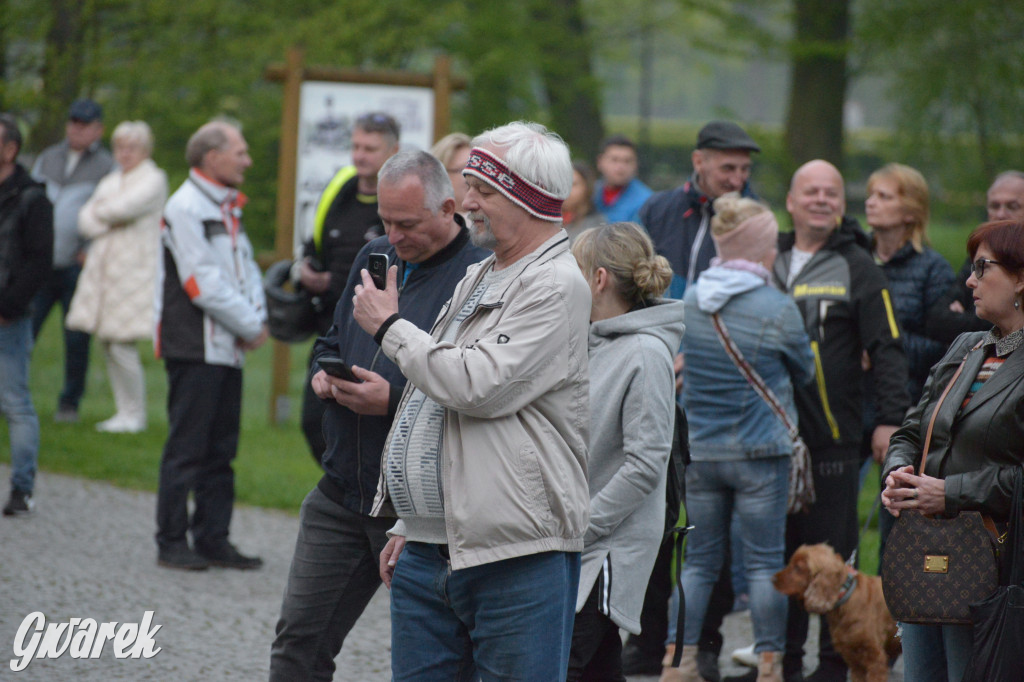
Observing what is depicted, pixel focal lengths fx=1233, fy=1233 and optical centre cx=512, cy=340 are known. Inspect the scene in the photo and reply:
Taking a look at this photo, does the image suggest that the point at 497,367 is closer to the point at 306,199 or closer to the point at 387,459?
the point at 387,459

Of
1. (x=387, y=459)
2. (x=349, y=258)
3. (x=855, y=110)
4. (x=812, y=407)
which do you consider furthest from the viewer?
(x=855, y=110)

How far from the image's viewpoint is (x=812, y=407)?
5734 millimetres

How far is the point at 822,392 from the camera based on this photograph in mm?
5758

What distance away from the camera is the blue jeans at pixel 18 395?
25.5 ft

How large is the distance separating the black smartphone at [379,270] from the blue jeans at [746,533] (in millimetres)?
2416

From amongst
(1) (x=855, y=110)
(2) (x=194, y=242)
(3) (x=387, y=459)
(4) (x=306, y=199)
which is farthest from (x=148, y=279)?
(1) (x=855, y=110)

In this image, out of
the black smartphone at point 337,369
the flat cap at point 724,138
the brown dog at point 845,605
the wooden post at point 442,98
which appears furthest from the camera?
the wooden post at point 442,98

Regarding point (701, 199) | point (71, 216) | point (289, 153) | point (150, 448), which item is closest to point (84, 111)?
point (71, 216)

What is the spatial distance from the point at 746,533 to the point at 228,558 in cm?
323

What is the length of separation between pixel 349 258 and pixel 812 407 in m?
2.53

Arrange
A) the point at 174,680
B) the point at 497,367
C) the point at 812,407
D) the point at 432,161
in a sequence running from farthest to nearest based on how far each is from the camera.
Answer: the point at 812,407
the point at 174,680
the point at 432,161
the point at 497,367

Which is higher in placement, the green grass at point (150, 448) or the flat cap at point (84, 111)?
the flat cap at point (84, 111)

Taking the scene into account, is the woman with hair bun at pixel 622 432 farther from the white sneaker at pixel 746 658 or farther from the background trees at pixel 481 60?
the background trees at pixel 481 60

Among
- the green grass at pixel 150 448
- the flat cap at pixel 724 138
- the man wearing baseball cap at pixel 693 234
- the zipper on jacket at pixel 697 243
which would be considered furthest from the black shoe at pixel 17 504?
the flat cap at pixel 724 138
